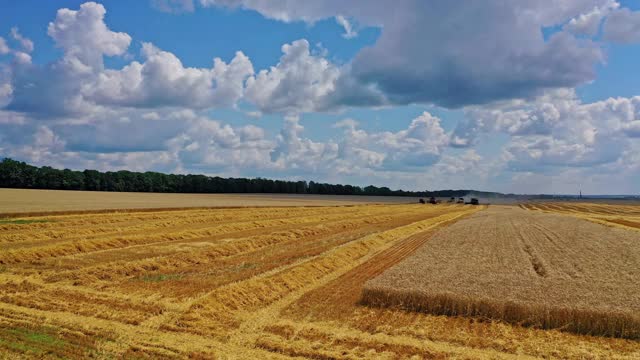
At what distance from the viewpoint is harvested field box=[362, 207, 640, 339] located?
13.1m

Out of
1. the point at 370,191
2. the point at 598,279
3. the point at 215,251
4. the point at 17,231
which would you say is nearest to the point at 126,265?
the point at 215,251

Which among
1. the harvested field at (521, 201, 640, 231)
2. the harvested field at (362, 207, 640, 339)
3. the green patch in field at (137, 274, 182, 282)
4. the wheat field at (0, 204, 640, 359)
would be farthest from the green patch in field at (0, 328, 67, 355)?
the harvested field at (521, 201, 640, 231)

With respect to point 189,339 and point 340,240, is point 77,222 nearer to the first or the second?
point 340,240

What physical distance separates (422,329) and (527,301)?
3196 mm

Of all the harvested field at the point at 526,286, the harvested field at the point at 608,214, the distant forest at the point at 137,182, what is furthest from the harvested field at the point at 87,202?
the harvested field at the point at 608,214

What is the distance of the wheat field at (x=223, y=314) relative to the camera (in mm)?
11305

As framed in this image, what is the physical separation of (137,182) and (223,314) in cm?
11625

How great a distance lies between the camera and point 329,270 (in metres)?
20.9

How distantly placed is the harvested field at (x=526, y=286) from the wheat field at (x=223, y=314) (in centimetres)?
47

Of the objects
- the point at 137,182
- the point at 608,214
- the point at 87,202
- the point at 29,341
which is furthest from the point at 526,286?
the point at 137,182

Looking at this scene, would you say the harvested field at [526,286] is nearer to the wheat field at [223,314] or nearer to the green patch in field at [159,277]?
the wheat field at [223,314]

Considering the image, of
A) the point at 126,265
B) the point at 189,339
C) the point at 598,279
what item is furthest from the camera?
the point at 126,265

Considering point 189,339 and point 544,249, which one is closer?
point 189,339

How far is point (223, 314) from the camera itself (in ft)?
45.6
